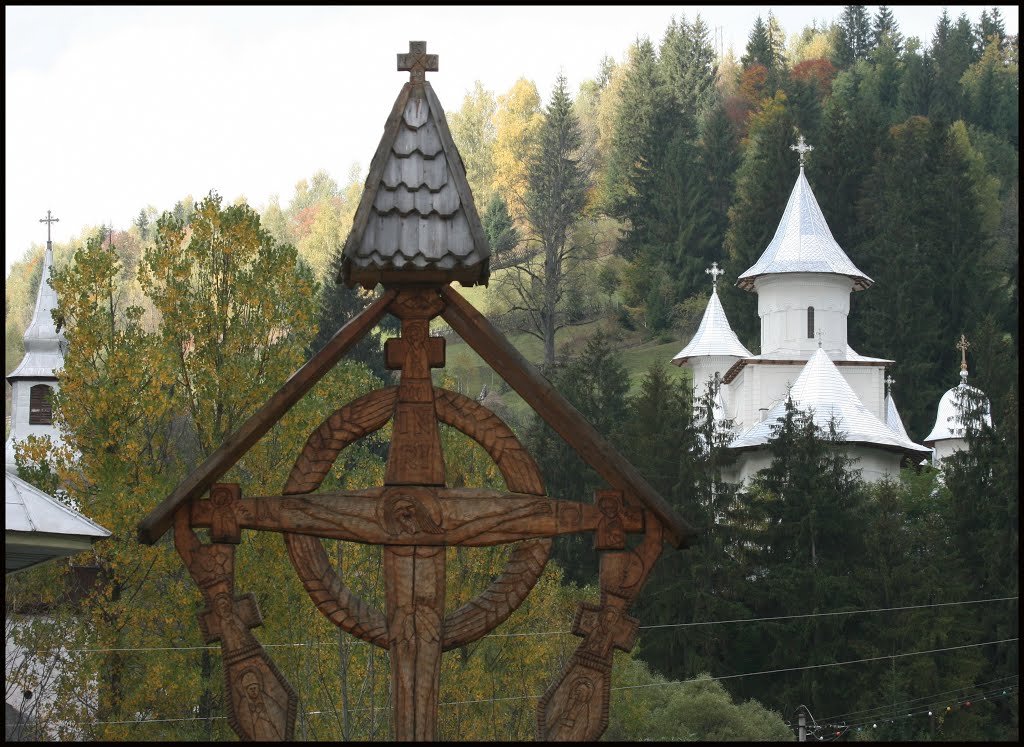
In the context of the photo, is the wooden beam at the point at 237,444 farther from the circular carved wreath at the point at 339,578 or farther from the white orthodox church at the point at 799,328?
the white orthodox church at the point at 799,328

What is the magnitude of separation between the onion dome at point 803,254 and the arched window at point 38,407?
24188mm

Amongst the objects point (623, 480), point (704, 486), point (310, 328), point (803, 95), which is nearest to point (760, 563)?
point (704, 486)

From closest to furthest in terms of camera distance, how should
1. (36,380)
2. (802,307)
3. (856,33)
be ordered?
(36,380)
(802,307)
(856,33)

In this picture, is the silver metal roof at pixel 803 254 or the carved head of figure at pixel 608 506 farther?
the silver metal roof at pixel 803 254

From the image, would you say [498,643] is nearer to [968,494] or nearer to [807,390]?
[968,494]

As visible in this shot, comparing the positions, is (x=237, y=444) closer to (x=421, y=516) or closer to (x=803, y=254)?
(x=421, y=516)

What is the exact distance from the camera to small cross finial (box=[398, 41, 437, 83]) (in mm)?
8039

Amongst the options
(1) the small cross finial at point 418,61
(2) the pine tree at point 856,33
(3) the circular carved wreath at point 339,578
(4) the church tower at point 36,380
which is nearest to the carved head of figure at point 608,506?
(3) the circular carved wreath at point 339,578

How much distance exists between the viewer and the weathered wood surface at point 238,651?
763 centimetres

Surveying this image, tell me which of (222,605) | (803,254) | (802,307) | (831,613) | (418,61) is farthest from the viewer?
(803,254)

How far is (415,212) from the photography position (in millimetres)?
7805

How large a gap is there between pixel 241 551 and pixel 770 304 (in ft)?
131

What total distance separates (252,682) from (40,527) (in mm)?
3487

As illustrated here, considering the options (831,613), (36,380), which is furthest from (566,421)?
(36,380)
